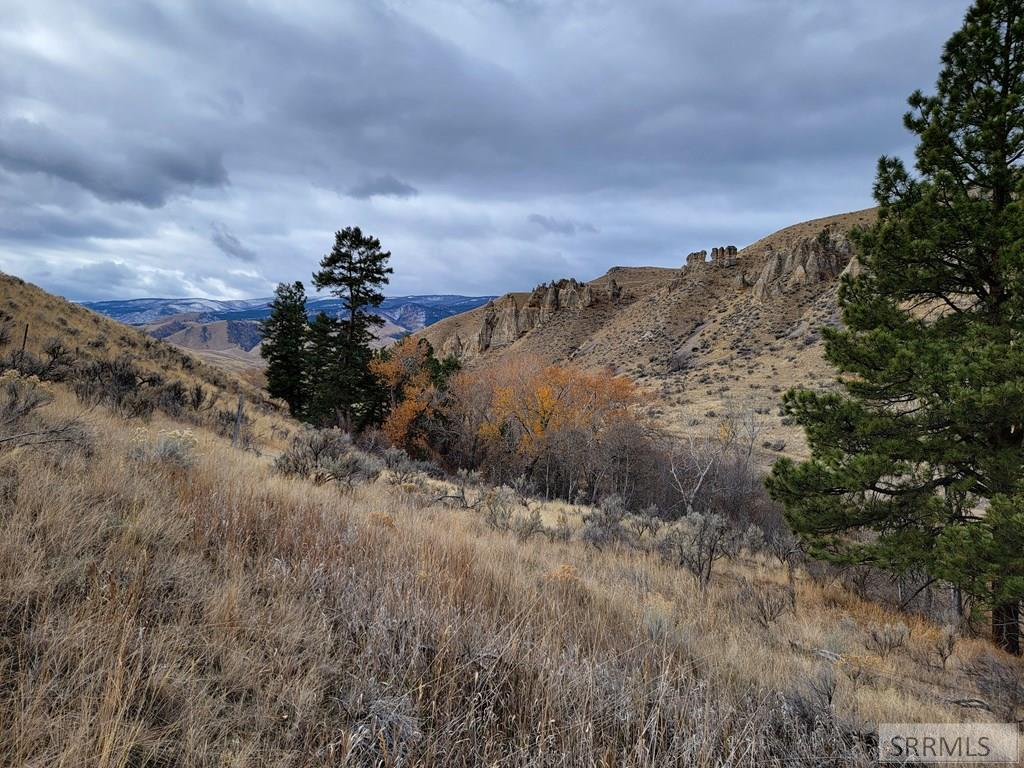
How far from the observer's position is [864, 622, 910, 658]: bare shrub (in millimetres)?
5691

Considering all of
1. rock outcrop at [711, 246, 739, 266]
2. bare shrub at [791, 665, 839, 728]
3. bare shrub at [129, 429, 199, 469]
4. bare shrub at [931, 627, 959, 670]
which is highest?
rock outcrop at [711, 246, 739, 266]

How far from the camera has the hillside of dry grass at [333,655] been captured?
1803 millimetres

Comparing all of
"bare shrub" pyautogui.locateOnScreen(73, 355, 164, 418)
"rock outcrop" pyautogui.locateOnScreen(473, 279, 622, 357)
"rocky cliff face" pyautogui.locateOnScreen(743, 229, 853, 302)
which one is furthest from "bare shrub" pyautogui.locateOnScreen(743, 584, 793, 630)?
"rock outcrop" pyautogui.locateOnScreen(473, 279, 622, 357)

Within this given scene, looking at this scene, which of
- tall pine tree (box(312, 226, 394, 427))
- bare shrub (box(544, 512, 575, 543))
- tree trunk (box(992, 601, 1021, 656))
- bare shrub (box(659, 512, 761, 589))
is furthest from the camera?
tall pine tree (box(312, 226, 394, 427))

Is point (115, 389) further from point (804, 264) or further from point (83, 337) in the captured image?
point (804, 264)

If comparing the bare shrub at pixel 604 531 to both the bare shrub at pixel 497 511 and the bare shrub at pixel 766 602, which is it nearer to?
the bare shrub at pixel 497 511

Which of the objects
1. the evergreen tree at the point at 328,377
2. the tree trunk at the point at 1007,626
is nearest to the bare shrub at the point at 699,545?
the tree trunk at the point at 1007,626

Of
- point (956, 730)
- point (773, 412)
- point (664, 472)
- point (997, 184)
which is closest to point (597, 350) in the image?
point (773, 412)

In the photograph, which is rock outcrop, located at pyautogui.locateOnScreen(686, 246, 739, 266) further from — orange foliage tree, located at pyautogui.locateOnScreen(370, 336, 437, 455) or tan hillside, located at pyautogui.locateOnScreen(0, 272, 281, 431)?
tan hillside, located at pyautogui.locateOnScreen(0, 272, 281, 431)

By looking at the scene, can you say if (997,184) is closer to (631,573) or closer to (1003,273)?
(1003,273)

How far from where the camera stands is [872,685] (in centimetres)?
417

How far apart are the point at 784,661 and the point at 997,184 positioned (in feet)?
26.4

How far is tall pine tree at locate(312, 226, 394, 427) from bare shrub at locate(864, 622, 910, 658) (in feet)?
80.8

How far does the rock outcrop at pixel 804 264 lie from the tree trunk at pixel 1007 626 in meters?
58.4
